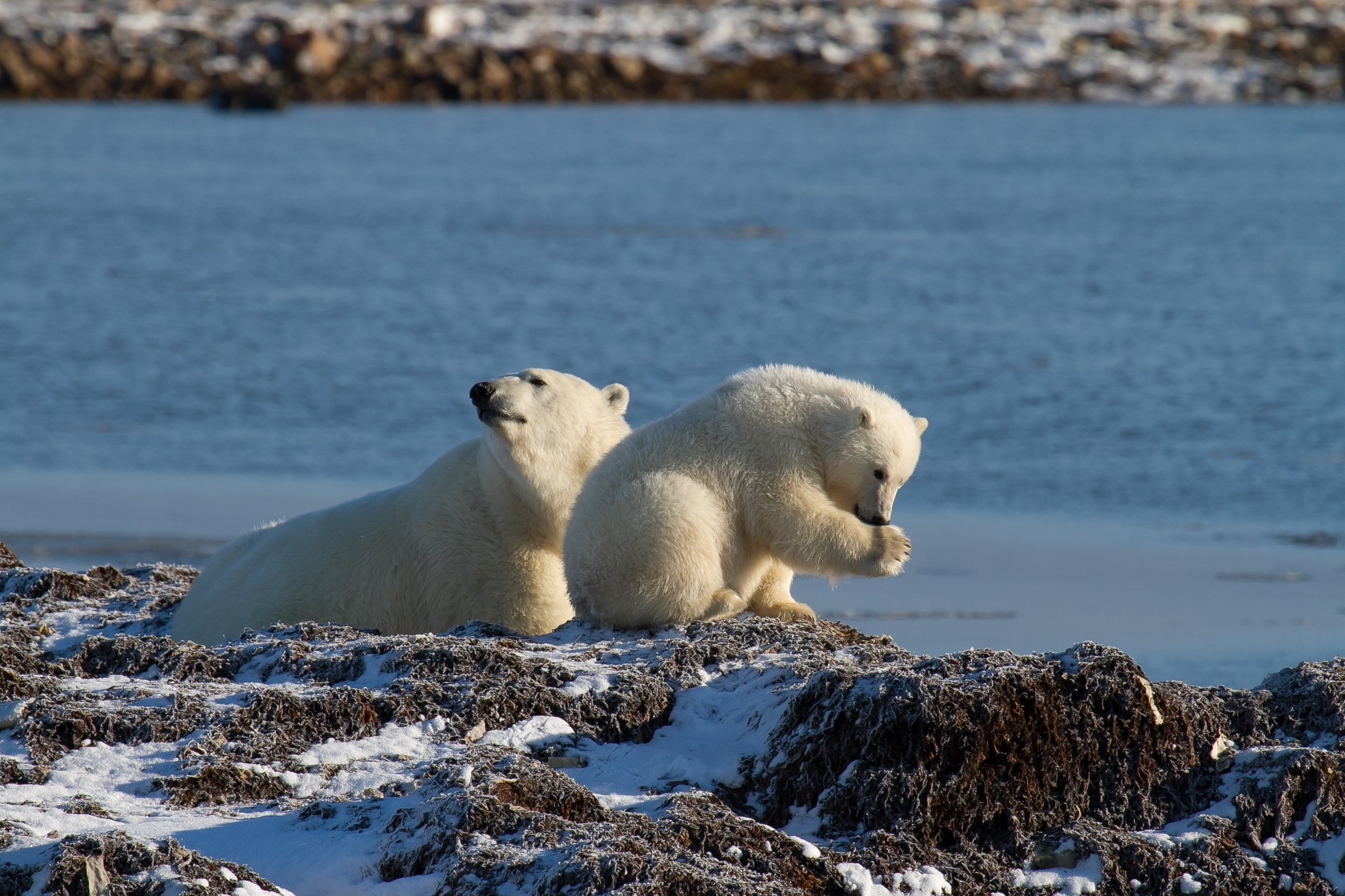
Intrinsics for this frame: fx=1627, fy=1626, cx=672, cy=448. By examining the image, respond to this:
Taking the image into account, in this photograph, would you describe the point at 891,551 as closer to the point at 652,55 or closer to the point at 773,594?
the point at 773,594

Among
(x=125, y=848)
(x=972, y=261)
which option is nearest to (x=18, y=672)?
(x=125, y=848)

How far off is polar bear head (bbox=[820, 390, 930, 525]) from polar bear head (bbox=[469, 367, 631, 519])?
945 millimetres

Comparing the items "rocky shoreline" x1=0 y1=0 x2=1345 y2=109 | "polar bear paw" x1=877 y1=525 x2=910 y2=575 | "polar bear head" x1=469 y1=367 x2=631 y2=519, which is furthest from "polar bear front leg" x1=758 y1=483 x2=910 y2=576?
"rocky shoreline" x1=0 y1=0 x2=1345 y2=109

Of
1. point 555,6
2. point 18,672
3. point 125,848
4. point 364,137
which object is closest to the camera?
point 125,848

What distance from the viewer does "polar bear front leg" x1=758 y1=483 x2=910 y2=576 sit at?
5.32 meters

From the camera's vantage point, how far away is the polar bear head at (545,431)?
5797 mm

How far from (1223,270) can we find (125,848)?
1793 cm

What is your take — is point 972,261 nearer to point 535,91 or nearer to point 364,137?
point 364,137

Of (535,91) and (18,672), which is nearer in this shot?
(18,672)

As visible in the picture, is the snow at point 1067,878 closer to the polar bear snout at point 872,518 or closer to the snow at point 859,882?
the snow at point 859,882

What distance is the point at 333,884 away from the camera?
356cm

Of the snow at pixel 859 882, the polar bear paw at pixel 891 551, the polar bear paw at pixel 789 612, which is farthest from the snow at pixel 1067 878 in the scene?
the polar bear paw at pixel 789 612

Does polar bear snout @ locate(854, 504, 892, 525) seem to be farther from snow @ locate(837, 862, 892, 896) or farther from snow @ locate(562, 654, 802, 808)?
snow @ locate(837, 862, 892, 896)

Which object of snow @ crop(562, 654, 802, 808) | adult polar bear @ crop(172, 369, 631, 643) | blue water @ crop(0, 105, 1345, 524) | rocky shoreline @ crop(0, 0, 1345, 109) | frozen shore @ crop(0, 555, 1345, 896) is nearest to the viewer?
frozen shore @ crop(0, 555, 1345, 896)
